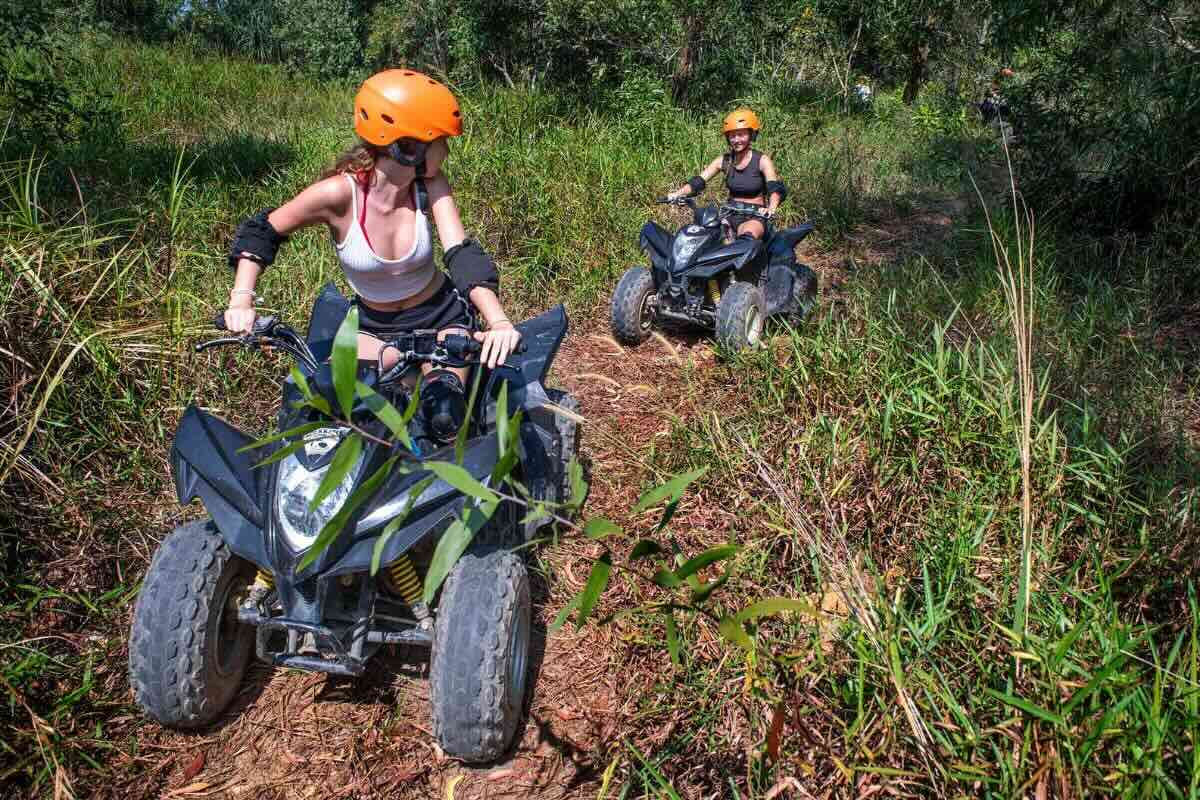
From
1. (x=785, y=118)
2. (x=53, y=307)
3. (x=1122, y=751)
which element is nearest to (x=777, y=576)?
(x=1122, y=751)

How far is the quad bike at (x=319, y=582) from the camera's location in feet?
6.59

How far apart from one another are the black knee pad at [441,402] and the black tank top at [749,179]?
417 centimetres

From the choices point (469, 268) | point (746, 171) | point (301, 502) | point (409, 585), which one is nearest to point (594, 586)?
point (301, 502)

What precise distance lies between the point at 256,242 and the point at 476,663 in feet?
5.08

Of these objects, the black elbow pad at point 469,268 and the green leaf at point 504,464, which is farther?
the black elbow pad at point 469,268

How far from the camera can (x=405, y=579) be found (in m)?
2.24

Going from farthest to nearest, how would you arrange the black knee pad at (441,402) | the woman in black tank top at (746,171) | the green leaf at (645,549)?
the woman in black tank top at (746,171), the black knee pad at (441,402), the green leaf at (645,549)

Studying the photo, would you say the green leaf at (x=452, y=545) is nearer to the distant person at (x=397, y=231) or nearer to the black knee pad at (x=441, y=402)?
the distant person at (x=397, y=231)

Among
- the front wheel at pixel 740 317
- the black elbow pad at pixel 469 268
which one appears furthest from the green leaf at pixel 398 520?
the front wheel at pixel 740 317

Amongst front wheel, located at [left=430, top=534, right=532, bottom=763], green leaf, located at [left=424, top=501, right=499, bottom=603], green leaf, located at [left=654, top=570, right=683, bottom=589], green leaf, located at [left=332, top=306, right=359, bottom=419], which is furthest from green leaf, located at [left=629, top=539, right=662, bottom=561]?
front wheel, located at [left=430, top=534, right=532, bottom=763]

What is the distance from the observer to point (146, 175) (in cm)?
563

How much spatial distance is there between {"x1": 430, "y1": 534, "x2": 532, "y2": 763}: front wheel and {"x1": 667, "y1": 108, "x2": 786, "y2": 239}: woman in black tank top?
3.99m

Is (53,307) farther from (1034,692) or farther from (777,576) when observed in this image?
(1034,692)

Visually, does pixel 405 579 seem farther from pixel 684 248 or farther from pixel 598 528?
pixel 684 248
